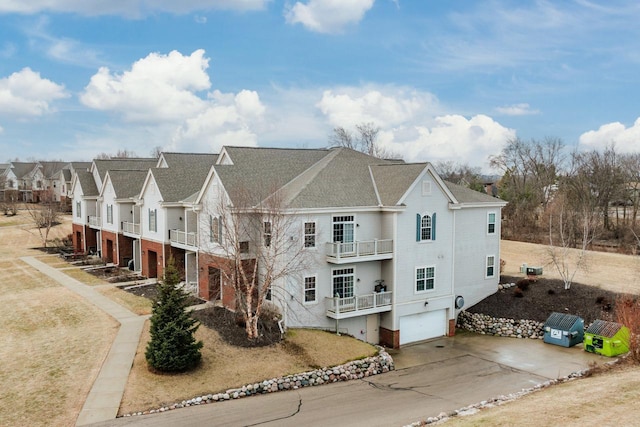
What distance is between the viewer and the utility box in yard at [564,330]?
26609 millimetres

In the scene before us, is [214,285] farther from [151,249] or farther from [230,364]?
[230,364]

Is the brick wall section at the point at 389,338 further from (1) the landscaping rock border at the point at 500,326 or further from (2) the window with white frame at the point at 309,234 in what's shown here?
(2) the window with white frame at the point at 309,234

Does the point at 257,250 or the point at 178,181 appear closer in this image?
the point at 257,250

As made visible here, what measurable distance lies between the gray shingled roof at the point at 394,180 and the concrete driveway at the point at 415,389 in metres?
8.12

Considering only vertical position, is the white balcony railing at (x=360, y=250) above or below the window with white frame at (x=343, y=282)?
above

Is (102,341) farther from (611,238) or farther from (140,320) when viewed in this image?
(611,238)

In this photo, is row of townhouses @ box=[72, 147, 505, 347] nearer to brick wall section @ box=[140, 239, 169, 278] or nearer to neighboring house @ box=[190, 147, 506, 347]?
neighboring house @ box=[190, 147, 506, 347]

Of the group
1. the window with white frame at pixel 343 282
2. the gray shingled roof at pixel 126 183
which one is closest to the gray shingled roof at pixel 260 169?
the window with white frame at pixel 343 282

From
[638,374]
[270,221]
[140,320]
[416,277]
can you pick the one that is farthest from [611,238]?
[140,320]

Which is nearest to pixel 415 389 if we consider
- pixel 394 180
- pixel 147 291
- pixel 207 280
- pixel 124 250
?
pixel 394 180

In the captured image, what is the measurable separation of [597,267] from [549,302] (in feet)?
32.7

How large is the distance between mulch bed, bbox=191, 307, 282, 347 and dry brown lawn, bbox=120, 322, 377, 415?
15.6 inches

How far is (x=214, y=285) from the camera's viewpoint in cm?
2886

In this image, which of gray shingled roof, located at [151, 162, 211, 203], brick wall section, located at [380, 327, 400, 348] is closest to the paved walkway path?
gray shingled roof, located at [151, 162, 211, 203]
